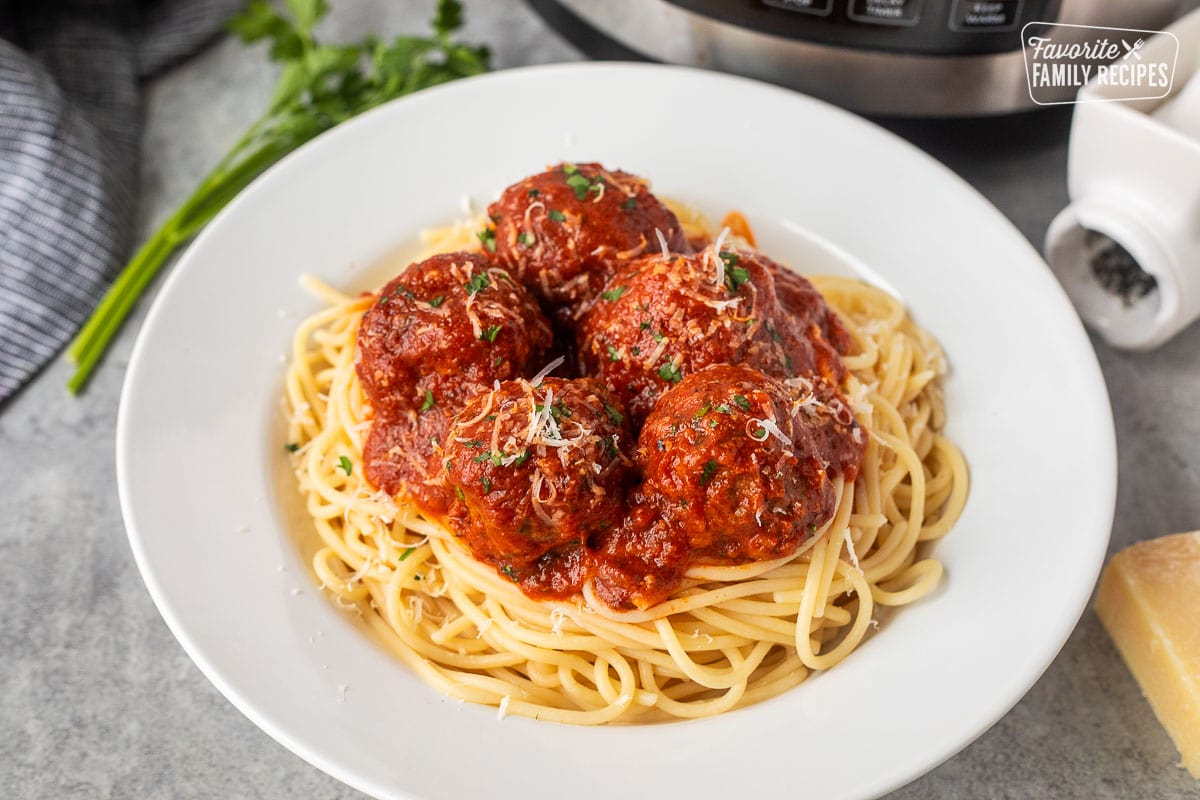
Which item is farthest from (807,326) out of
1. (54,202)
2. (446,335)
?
(54,202)

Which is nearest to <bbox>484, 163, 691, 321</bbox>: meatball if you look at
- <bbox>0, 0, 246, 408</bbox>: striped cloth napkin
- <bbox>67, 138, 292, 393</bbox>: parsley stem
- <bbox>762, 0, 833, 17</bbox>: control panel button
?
<bbox>762, 0, 833, 17</bbox>: control panel button

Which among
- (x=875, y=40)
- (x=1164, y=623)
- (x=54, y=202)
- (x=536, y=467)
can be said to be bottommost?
(x=1164, y=623)

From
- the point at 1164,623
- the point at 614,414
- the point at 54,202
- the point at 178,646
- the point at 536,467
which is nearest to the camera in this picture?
the point at 536,467

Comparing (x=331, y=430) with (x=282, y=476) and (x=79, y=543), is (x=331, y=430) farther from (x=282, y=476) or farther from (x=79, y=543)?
(x=79, y=543)

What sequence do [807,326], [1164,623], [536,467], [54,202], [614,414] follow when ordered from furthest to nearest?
[54,202] < [807,326] < [1164,623] < [614,414] < [536,467]

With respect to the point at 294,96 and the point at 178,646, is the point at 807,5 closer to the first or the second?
the point at 294,96

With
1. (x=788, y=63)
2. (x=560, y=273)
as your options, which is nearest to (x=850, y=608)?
(x=560, y=273)
